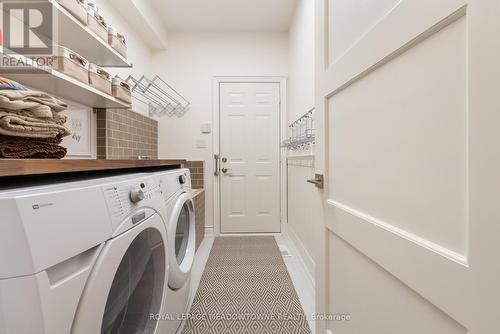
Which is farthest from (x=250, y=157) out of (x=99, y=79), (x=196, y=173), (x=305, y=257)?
(x=99, y=79)

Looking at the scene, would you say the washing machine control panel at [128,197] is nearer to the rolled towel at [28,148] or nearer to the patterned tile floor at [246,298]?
the rolled towel at [28,148]

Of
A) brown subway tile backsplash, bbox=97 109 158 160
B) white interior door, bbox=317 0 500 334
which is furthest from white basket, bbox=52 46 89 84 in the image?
white interior door, bbox=317 0 500 334

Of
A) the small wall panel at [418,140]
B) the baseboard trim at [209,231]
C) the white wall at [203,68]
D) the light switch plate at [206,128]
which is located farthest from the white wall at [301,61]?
the baseboard trim at [209,231]

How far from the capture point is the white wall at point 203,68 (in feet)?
10.3

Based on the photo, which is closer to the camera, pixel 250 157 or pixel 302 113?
pixel 302 113

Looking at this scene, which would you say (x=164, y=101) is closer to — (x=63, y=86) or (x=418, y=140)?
(x=63, y=86)

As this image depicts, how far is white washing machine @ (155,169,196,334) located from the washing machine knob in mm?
227

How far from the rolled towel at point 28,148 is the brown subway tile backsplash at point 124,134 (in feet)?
4.29

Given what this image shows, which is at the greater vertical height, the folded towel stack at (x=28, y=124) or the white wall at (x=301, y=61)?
the white wall at (x=301, y=61)

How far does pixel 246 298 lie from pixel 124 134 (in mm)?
1775

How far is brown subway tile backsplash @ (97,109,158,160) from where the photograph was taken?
2061mm

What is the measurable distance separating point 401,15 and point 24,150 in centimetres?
106

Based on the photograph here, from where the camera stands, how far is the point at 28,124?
73 centimetres

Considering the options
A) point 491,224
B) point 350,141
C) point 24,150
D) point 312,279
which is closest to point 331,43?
point 350,141
